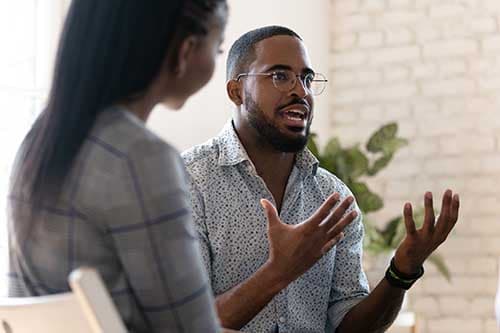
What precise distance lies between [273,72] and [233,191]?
0.33m

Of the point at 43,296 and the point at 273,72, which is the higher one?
the point at 273,72

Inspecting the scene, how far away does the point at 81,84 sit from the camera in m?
1.08

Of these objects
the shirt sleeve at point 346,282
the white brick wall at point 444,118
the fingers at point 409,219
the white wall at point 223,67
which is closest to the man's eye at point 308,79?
the shirt sleeve at point 346,282

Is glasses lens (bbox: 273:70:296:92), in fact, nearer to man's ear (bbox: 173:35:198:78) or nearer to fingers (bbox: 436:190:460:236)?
fingers (bbox: 436:190:460:236)

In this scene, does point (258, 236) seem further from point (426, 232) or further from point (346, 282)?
point (426, 232)

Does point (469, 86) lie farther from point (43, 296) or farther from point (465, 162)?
point (43, 296)

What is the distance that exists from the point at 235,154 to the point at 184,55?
4.12 feet

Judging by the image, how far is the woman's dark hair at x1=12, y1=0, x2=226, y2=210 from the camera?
3.48 feet

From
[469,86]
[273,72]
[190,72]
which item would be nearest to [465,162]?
[469,86]

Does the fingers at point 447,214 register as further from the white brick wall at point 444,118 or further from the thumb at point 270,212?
the white brick wall at point 444,118

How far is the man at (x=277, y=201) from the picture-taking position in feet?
7.42

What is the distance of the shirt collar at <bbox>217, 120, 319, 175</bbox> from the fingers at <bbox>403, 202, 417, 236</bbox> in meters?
0.42

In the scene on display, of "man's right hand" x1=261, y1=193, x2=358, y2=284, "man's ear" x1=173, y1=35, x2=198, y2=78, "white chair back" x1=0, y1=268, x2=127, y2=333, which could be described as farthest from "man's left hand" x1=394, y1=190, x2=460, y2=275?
"white chair back" x1=0, y1=268, x2=127, y2=333

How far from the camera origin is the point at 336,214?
1.83m
